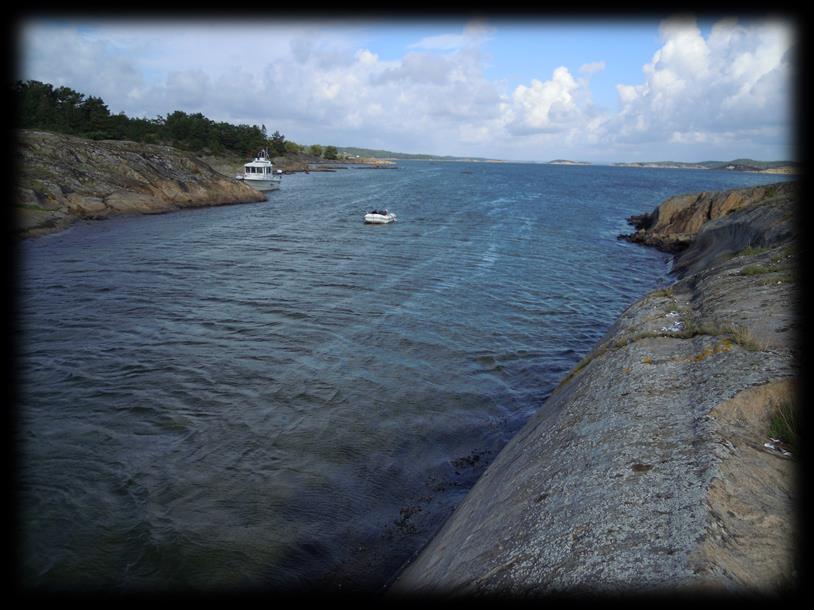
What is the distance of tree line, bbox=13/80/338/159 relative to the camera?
63906mm

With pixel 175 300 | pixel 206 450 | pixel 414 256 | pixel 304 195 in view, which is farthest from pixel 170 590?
pixel 304 195

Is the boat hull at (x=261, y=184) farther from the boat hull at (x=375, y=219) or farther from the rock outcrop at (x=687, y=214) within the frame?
the rock outcrop at (x=687, y=214)

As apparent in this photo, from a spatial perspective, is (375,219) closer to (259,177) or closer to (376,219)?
(376,219)

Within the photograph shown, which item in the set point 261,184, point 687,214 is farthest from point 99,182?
point 687,214

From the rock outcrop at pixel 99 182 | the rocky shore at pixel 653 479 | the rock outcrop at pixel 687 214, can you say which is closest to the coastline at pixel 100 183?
the rock outcrop at pixel 99 182

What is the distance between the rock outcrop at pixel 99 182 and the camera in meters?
37.1

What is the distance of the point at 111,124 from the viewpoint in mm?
76250

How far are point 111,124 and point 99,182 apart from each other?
132 feet

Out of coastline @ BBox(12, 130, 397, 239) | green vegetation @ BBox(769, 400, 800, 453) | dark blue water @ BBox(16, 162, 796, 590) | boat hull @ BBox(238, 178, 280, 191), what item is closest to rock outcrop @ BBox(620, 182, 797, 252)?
dark blue water @ BBox(16, 162, 796, 590)

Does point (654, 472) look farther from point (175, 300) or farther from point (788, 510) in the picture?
point (175, 300)

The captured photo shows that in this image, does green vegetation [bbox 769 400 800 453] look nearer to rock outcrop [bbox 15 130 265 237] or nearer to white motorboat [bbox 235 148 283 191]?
rock outcrop [bbox 15 130 265 237]

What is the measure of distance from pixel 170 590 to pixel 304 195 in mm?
69332

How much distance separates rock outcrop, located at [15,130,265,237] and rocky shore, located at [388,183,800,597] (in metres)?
37.7

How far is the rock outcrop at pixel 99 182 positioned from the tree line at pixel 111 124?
237 inches
